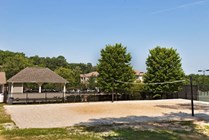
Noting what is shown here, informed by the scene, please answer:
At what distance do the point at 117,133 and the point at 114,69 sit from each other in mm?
19784

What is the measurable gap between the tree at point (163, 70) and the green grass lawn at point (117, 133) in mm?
19526

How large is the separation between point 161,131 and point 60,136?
450cm

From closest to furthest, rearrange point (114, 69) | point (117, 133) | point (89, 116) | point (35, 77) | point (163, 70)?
point (117, 133)
point (89, 116)
point (35, 77)
point (114, 69)
point (163, 70)

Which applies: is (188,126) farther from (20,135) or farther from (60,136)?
(20,135)

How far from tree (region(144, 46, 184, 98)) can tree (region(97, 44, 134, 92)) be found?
341 cm

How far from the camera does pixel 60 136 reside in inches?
381

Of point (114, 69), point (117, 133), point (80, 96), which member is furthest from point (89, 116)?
point (114, 69)

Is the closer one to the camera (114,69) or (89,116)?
(89,116)

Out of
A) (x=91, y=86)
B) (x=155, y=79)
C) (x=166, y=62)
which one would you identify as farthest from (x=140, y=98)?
(x=91, y=86)

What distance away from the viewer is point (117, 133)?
410 inches

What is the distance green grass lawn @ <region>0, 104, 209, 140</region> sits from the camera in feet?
31.4

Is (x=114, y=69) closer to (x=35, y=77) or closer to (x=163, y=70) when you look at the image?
(x=163, y=70)

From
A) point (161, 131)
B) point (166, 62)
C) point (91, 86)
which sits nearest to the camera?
point (161, 131)

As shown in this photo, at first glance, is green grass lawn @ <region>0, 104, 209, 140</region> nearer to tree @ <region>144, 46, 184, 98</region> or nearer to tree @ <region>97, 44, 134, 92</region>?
tree @ <region>97, 44, 134, 92</region>
